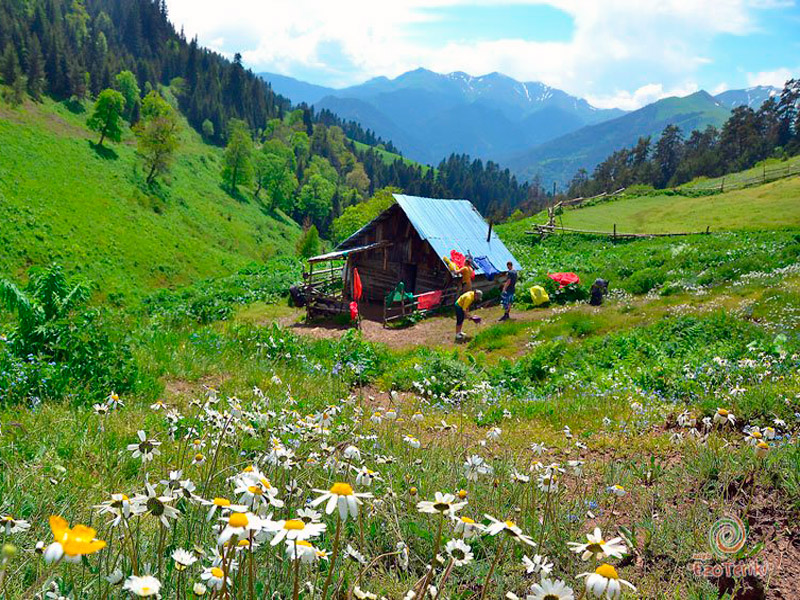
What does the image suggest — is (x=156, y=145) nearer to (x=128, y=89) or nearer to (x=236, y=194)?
(x=236, y=194)

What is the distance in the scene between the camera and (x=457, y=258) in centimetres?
2547

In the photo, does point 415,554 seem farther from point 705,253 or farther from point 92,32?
point 92,32

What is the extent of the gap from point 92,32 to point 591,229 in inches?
5914

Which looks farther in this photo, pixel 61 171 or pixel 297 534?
pixel 61 171

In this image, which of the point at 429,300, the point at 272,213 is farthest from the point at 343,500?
the point at 272,213

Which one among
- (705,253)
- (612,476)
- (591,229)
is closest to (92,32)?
(591,229)


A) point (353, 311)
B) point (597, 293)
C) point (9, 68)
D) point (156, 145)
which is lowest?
point (353, 311)

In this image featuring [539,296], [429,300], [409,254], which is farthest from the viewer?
[409,254]

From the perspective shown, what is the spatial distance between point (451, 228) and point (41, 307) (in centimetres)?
2154

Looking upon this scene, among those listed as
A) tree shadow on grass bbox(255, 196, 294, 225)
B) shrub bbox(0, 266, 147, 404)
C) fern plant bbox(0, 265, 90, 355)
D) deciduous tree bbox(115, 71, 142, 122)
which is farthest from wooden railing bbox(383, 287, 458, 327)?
deciduous tree bbox(115, 71, 142, 122)

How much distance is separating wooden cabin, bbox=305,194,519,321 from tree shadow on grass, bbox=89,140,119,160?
61054mm

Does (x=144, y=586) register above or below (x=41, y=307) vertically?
above

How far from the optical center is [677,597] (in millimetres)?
3309

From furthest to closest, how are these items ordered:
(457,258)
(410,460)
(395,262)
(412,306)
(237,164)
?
(237,164) < (395,262) < (457,258) < (412,306) < (410,460)
